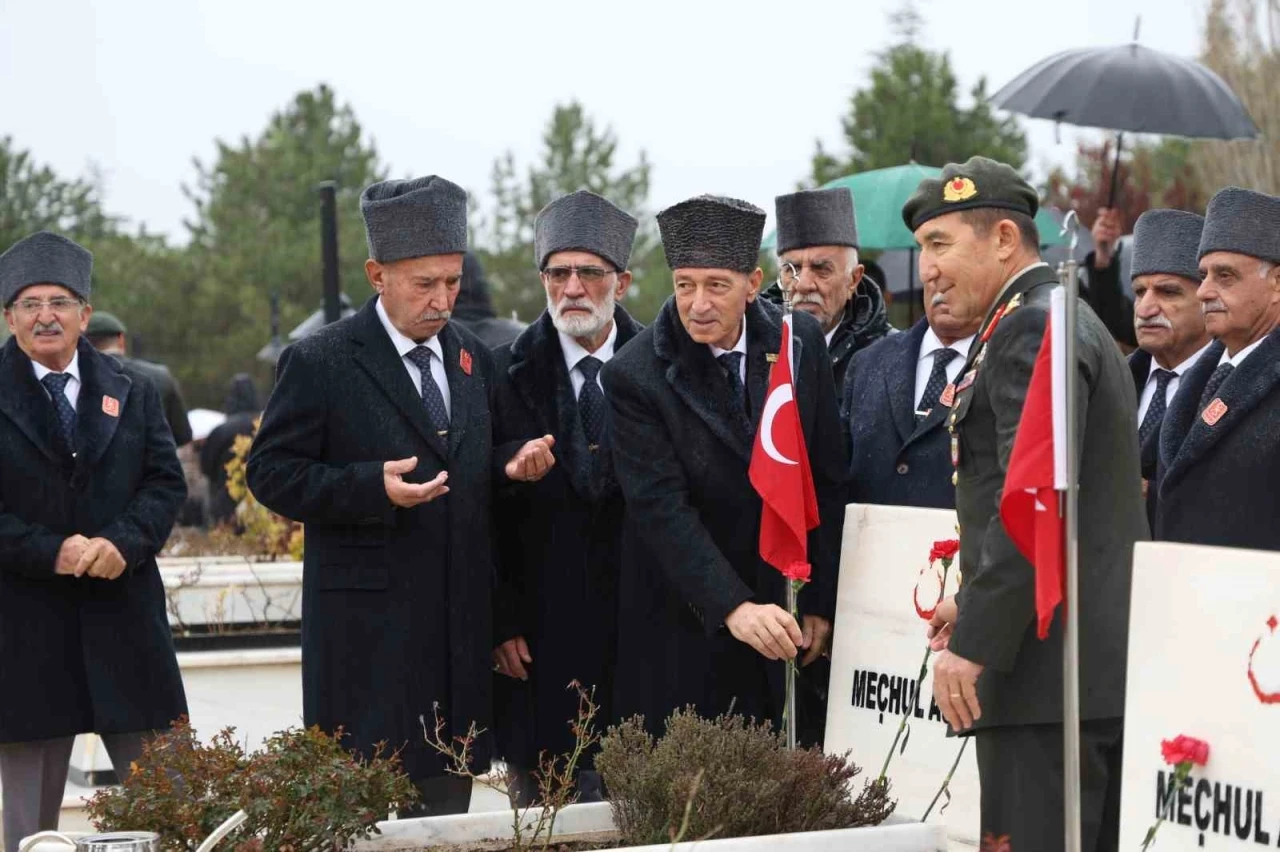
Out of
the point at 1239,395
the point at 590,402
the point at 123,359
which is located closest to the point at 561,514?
the point at 590,402

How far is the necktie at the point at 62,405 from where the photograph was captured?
628cm

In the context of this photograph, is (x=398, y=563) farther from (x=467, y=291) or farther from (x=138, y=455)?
(x=467, y=291)

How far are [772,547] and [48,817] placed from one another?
102 inches

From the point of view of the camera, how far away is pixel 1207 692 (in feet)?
12.5

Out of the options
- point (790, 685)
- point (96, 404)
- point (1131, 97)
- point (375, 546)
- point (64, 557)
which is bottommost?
point (790, 685)

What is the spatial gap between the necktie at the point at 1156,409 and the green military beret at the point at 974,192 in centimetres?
206

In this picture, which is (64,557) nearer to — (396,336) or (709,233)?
(396,336)

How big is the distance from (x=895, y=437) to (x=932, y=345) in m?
0.31

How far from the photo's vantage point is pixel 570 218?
6.05 meters

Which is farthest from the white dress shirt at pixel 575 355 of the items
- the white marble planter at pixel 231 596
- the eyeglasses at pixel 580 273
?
the white marble planter at pixel 231 596

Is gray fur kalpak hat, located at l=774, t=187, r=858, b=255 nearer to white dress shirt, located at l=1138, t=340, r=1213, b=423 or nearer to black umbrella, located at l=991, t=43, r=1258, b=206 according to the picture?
white dress shirt, located at l=1138, t=340, r=1213, b=423

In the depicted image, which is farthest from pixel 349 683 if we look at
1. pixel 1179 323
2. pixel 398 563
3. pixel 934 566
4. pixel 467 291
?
pixel 467 291

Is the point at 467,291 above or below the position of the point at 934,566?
above

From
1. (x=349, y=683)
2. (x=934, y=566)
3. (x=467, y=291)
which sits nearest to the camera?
(x=934, y=566)
